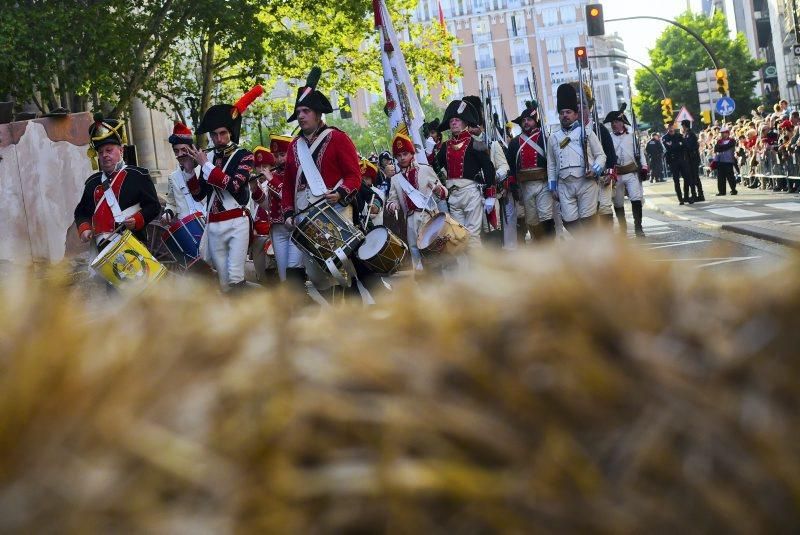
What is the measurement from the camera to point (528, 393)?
1.49 metres

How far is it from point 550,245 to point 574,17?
170m

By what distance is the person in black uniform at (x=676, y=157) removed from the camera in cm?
2934

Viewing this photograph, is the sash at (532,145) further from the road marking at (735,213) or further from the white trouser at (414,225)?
the road marking at (735,213)

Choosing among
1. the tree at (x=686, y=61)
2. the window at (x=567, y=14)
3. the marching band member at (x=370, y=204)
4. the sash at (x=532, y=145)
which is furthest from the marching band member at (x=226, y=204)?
the window at (x=567, y=14)

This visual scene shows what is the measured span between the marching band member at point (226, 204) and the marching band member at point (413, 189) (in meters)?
1.90

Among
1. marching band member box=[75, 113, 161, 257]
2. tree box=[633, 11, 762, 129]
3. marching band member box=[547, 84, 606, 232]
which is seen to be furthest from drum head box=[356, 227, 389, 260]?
tree box=[633, 11, 762, 129]

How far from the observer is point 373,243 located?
9.88 meters

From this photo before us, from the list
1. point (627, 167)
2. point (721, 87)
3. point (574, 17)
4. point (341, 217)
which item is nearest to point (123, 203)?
point (341, 217)

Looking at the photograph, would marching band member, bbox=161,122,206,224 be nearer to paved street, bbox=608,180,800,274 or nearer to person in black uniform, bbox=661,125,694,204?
paved street, bbox=608,180,800,274

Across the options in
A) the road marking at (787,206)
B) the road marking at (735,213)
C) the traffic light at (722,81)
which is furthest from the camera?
the traffic light at (722,81)

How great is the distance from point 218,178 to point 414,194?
2.38 m

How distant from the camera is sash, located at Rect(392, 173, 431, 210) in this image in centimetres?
1285

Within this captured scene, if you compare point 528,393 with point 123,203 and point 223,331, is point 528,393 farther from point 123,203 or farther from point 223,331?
point 123,203

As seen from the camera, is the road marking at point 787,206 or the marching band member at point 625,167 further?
the road marking at point 787,206
